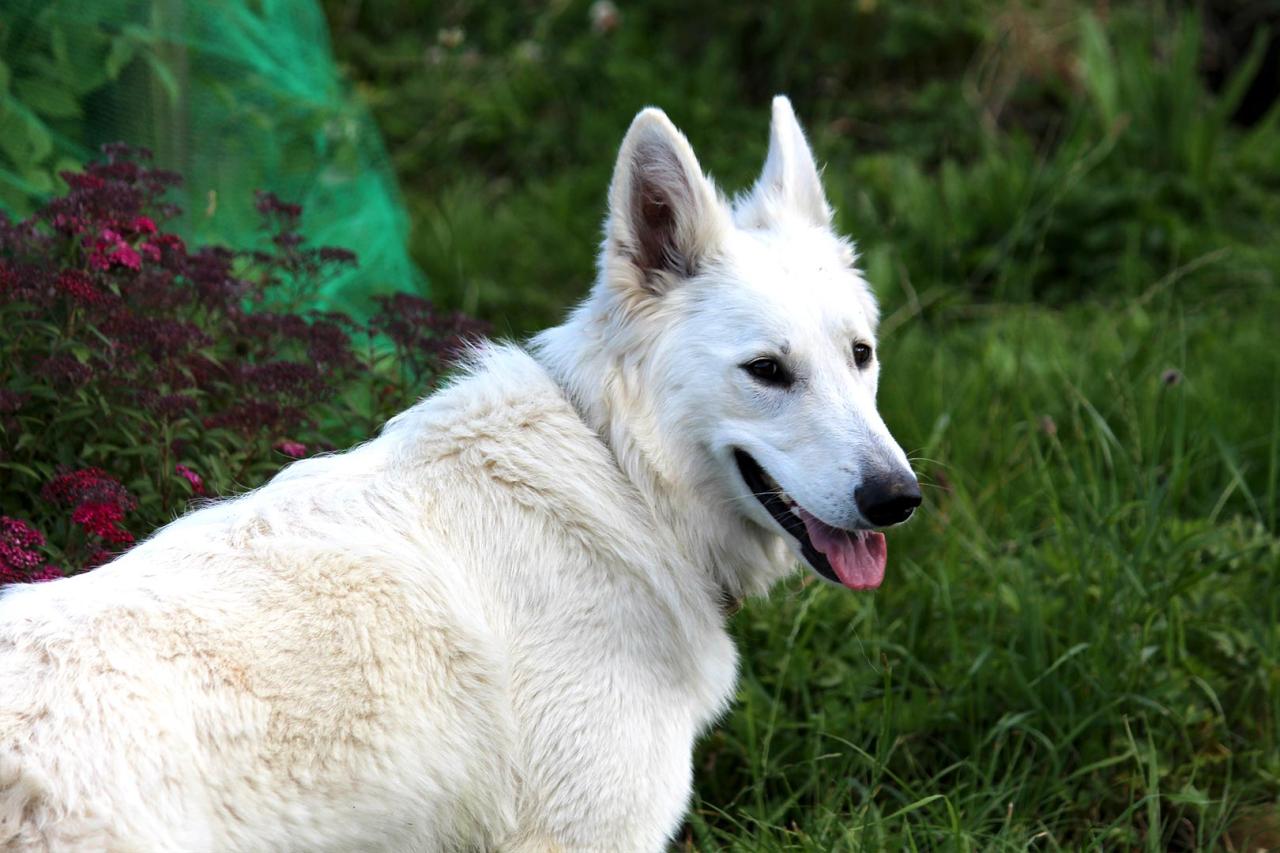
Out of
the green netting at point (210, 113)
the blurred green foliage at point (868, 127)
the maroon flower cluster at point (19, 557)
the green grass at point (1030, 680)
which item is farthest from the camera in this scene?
the blurred green foliage at point (868, 127)

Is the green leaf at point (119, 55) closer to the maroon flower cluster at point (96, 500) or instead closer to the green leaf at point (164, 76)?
the green leaf at point (164, 76)

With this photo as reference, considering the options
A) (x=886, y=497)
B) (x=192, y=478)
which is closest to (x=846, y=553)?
(x=886, y=497)

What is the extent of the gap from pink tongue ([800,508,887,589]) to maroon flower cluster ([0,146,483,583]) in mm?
1337

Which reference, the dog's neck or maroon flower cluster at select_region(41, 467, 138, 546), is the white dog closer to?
the dog's neck

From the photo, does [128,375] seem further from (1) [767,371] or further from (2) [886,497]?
(2) [886,497]

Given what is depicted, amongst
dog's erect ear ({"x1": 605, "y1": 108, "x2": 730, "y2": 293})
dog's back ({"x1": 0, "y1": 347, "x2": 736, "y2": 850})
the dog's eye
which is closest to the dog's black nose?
the dog's eye

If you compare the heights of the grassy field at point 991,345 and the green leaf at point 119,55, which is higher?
the green leaf at point 119,55

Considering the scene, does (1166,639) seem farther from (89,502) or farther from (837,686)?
(89,502)

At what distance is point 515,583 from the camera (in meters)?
2.76

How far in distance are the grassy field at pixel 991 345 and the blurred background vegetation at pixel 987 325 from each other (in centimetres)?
2

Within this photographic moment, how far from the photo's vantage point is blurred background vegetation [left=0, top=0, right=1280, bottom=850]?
146 inches

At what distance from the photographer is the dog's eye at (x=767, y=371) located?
2844mm

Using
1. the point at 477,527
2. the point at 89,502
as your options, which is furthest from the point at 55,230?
the point at 477,527

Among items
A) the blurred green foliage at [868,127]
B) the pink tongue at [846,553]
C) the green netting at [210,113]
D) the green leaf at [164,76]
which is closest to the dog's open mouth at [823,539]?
the pink tongue at [846,553]
